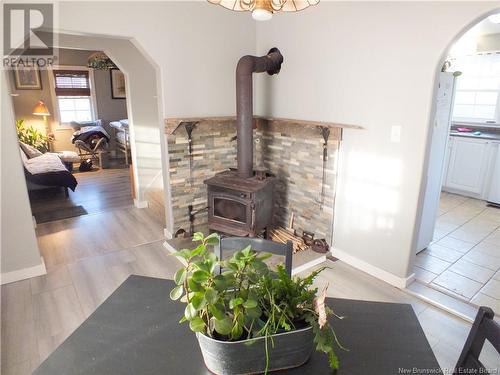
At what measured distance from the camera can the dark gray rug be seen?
435 centimetres

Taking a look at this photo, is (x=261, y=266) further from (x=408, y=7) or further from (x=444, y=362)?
(x=408, y=7)

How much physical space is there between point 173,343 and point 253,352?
1.18 ft

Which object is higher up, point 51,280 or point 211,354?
point 211,354

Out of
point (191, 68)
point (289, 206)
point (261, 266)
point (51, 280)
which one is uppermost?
point (191, 68)

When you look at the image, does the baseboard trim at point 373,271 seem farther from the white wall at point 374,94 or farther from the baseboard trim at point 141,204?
the baseboard trim at point 141,204

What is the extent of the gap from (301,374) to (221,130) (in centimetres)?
305

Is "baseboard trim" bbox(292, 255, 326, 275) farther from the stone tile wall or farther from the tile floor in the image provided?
the tile floor

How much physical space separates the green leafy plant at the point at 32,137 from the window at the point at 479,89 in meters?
7.97

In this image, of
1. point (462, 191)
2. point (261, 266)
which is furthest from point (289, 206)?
point (462, 191)

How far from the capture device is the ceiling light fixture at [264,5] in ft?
4.41

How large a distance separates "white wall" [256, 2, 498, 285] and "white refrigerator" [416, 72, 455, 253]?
0.39 metres

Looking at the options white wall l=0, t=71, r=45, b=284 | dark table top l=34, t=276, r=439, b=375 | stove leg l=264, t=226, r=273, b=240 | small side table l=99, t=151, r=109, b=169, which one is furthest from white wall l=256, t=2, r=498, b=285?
small side table l=99, t=151, r=109, b=169

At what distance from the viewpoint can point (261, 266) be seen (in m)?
1.00

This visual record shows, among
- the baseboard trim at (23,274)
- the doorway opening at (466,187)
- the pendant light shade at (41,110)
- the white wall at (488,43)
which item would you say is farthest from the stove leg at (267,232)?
the pendant light shade at (41,110)
